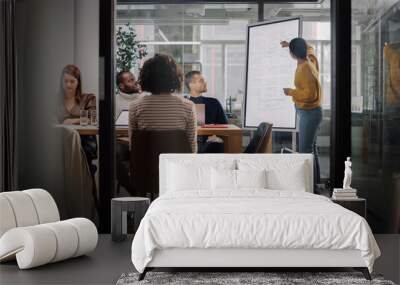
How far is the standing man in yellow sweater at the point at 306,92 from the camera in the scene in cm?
750

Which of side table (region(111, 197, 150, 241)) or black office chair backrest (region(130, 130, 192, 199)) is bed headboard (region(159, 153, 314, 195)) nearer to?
black office chair backrest (region(130, 130, 192, 199))

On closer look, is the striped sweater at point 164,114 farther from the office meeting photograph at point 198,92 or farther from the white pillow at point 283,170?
the white pillow at point 283,170

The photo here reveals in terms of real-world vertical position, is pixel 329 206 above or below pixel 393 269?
above

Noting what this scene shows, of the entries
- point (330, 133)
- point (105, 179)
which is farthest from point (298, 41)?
point (105, 179)

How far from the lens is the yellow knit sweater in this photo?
7.50m

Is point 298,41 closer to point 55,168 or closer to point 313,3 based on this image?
point 313,3

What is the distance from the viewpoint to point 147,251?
4.97 meters

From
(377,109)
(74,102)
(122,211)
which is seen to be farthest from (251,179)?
(74,102)

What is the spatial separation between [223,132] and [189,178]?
100 centimetres

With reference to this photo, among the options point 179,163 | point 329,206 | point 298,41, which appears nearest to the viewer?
point 329,206

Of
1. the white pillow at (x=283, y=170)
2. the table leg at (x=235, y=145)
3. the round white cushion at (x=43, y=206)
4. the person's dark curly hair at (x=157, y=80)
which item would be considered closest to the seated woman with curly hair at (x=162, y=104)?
the person's dark curly hair at (x=157, y=80)

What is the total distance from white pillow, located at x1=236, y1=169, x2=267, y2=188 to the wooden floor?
3.97ft

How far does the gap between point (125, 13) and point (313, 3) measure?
2024 mm

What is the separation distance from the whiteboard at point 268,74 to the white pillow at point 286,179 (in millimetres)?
827
